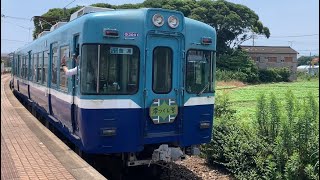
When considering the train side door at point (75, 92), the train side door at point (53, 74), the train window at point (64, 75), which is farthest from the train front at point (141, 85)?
the train side door at point (53, 74)

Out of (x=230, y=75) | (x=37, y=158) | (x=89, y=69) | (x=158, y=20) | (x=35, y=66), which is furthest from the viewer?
(x=230, y=75)

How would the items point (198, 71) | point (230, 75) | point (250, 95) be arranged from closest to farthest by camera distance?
1. point (198, 71)
2. point (250, 95)
3. point (230, 75)

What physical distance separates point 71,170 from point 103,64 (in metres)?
1.80

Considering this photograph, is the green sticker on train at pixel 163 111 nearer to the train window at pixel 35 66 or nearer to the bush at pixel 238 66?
the train window at pixel 35 66

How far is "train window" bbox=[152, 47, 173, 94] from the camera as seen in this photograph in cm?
704

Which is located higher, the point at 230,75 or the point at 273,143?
the point at 230,75

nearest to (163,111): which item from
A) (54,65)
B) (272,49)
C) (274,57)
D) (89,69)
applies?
(89,69)

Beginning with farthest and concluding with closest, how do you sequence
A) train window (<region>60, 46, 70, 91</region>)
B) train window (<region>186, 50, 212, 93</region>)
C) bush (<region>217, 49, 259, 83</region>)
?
bush (<region>217, 49, 259, 83</region>) < train window (<region>60, 46, 70, 91</region>) < train window (<region>186, 50, 212, 93</region>)

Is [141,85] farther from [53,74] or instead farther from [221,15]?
[221,15]

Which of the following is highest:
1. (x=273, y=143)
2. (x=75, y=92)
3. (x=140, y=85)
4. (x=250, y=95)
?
(x=140, y=85)

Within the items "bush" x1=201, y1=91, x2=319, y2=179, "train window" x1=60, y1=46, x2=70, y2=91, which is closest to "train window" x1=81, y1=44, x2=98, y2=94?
"train window" x1=60, y1=46, x2=70, y2=91

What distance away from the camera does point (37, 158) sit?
292 inches

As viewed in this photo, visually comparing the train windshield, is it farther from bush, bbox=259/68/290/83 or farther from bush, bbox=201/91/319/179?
bush, bbox=259/68/290/83

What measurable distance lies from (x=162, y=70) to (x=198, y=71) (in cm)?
79
